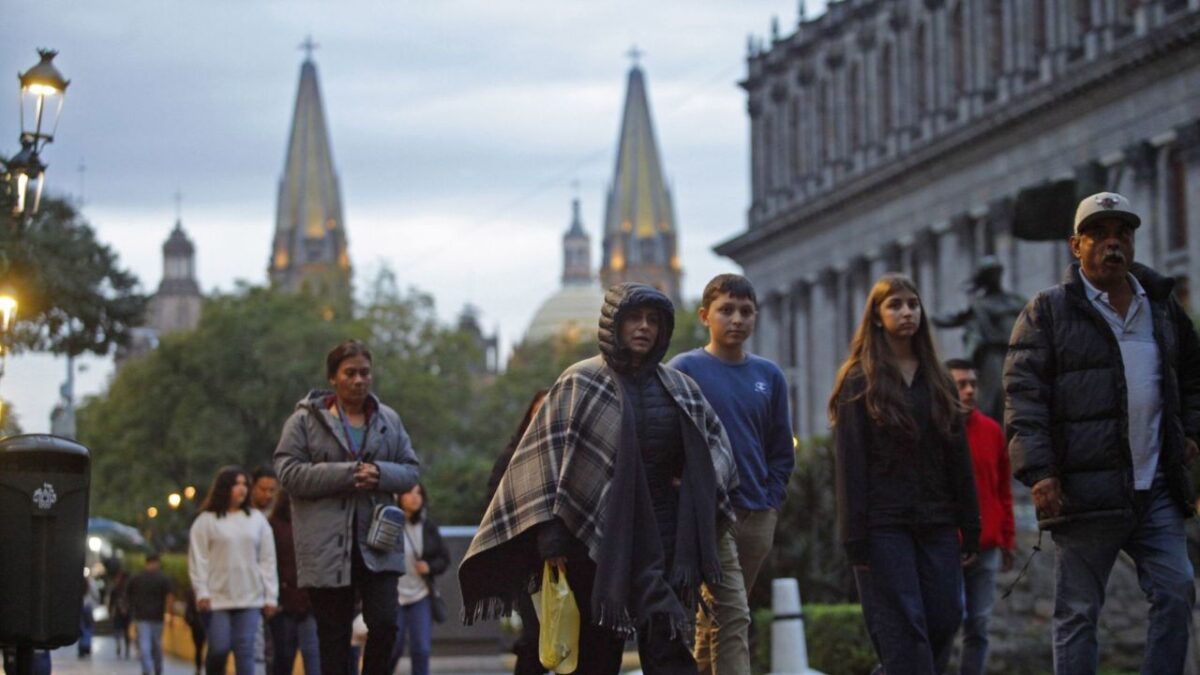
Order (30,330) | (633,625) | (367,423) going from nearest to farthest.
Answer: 1. (633,625)
2. (367,423)
3. (30,330)

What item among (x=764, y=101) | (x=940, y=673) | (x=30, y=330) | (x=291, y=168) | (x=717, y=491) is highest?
(x=291, y=168)

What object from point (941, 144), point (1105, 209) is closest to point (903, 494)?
point (1105, 209)

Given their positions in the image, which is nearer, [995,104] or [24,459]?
[24,459]

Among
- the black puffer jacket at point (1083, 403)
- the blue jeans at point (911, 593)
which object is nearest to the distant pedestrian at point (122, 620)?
the blue jeans at point (911, 593)

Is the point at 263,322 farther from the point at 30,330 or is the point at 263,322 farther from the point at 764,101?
the point at 30,330

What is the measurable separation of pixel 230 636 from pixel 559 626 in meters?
6.56

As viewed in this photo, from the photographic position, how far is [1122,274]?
10578 mm

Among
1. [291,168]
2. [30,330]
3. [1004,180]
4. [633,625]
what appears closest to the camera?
[633,625]

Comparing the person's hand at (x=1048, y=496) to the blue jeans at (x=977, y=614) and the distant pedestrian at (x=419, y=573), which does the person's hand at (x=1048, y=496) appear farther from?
the distant pedestrian at (x=419, y=573)

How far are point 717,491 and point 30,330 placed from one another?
36.8m

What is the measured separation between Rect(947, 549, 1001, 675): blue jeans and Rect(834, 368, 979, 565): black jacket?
190cm

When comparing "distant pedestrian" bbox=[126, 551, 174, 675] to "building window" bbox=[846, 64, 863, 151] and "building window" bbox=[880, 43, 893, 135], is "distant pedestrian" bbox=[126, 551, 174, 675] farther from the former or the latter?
"building window" bbox=[846, 64, 863, 151]

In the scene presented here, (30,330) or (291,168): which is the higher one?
(291,168)

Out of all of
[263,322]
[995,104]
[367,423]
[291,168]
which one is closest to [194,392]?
[263,322]
